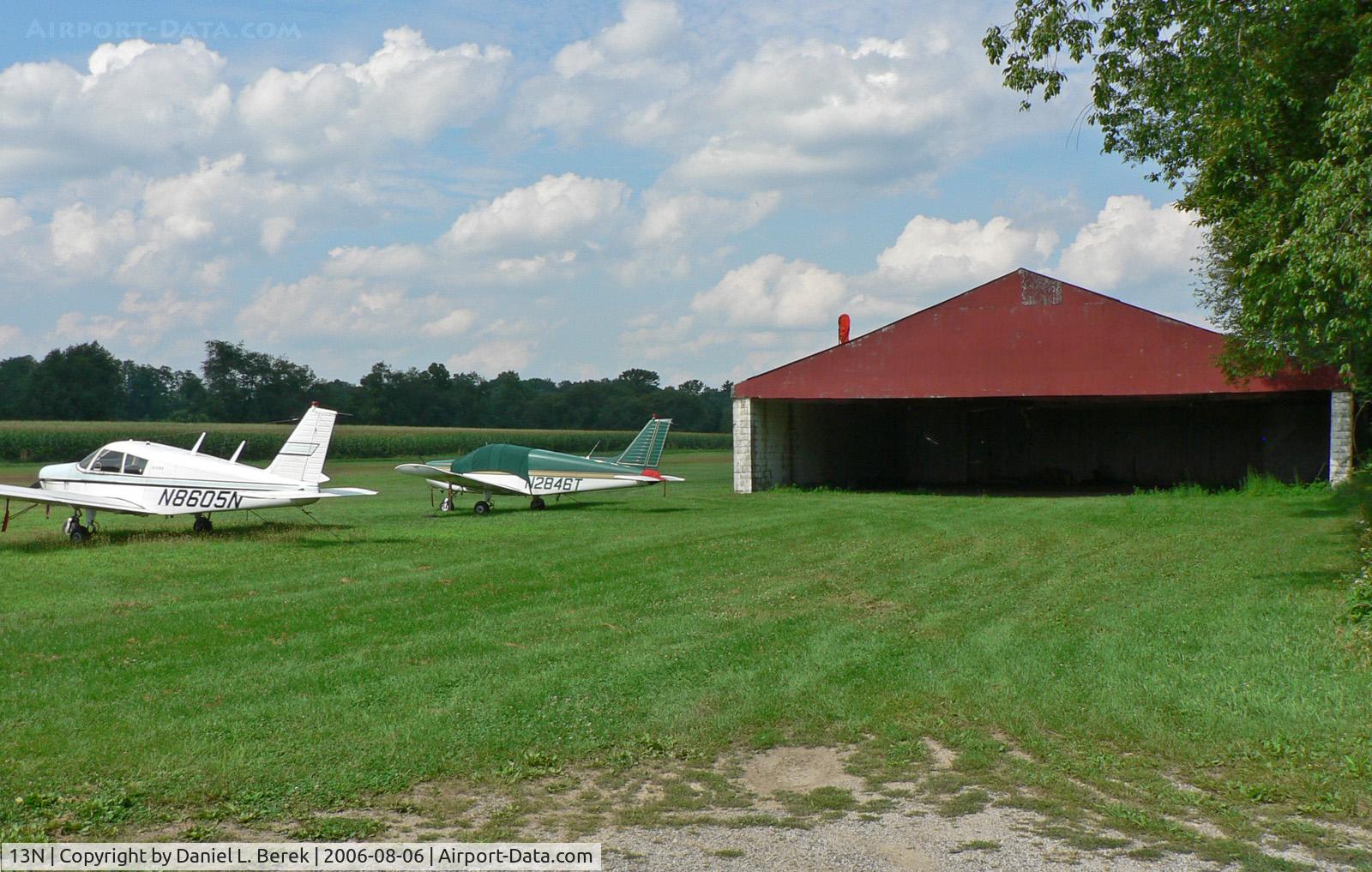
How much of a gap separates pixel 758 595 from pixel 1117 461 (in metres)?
26.9

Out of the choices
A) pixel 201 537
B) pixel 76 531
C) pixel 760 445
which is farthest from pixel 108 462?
pixel 760 445

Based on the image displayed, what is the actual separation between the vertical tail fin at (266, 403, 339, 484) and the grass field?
1.77 metres

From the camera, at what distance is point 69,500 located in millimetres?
15273

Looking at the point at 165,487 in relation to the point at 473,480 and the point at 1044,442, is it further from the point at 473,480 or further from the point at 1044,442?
the point at 1044,442

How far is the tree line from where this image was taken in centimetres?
7806

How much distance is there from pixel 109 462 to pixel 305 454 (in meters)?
2.98

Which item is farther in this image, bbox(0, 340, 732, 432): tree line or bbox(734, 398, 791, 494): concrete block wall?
bbox(0, 340, 732, 432): tree line

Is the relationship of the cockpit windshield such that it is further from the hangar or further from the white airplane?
the hangar

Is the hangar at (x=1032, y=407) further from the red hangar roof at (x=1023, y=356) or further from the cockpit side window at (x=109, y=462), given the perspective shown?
the cockpit side window at (x=109, y=462)

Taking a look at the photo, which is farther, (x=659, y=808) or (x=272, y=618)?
Answer: (x=272, y=618)

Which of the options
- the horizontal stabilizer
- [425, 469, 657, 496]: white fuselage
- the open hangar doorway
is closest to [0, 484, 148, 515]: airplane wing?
the horizontal stabilizer

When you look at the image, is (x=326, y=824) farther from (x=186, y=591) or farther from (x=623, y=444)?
(x=623, y=444)

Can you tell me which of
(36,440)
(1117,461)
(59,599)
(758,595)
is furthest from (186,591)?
(36,440)

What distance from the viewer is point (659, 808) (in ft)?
16.2
